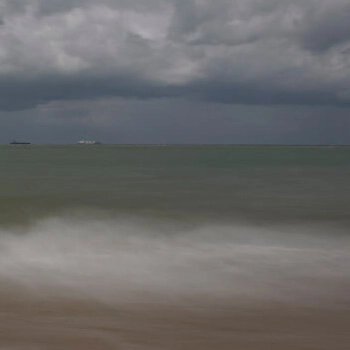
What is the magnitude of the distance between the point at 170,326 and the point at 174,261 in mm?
2763

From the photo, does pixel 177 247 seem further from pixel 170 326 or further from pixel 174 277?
pixel 170 326

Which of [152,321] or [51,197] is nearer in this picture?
[152,321]

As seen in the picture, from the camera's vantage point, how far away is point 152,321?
16.5 feet

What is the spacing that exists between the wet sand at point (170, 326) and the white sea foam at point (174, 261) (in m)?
0.41

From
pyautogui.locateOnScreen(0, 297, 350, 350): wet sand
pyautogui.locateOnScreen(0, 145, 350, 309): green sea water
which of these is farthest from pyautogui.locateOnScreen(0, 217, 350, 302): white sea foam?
pyautogui.locateOnScreen(0, 297, 350, 350): wet sand

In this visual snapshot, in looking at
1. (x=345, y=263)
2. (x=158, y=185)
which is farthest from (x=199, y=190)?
(x=345, y=263)

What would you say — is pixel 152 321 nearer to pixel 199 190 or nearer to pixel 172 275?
pixel 172 275

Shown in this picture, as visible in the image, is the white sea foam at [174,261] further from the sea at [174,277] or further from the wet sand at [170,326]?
the wet sand at [170,326]

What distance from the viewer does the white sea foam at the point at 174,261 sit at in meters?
6.14

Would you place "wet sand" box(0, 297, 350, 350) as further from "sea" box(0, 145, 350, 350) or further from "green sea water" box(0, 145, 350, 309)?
"green sea water" box(0, 145, 350, 309)

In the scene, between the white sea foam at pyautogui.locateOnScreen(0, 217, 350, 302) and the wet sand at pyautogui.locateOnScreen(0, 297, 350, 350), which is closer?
the wet sand at pyautogui.locateOnScreen(0, 297, 350, 350)

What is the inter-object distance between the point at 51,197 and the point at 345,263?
1044 cm

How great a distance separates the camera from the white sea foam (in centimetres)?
614

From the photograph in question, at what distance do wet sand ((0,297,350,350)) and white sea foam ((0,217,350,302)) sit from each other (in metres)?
0.41
